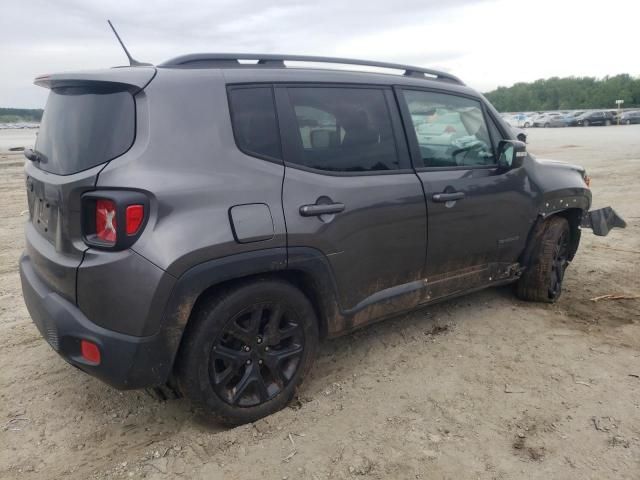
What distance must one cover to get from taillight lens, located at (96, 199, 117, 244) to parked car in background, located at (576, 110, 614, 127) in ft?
163

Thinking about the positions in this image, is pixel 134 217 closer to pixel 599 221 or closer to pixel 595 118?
pixel 599 221

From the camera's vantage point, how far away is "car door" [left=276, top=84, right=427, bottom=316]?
280 centimetres

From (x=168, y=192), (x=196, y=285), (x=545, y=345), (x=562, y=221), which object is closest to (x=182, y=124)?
(x=168, y=192)

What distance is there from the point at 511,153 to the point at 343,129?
1.49m

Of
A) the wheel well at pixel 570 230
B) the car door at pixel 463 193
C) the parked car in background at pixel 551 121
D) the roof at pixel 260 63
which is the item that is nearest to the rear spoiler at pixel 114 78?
the roof at pixel 260 63

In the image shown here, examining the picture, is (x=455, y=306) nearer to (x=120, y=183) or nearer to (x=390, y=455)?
(x=390, y=455)

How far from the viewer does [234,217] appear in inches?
98.8

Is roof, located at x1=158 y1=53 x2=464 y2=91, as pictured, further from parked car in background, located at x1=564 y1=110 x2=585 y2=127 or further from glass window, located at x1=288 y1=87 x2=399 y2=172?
parked car in background, located at x1=564 y1=110 x2=585 y2=127

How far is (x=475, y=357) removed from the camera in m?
3.56

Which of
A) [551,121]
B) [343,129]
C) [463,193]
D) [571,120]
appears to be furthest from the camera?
[551,121]

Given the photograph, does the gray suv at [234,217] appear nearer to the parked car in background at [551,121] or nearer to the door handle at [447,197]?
the door handle at [447,197]

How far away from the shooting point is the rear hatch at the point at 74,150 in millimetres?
2395

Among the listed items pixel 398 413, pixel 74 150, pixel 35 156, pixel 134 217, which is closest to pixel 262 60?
pixel 74 150

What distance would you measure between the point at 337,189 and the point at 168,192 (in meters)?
0.97
